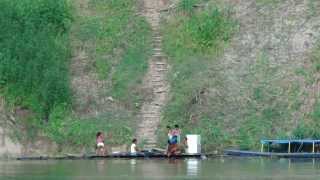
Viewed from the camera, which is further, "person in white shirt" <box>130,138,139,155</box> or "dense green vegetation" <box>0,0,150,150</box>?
"dense green vegetation" <box>0,0,150,150</box>

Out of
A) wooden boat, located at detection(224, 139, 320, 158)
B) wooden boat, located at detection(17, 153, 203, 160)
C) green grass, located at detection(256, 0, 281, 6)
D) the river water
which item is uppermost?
green grass, located at detection(256, 0, 281, 6)

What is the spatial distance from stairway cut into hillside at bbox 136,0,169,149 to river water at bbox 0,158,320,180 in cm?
330

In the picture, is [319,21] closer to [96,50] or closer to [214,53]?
[214,53]

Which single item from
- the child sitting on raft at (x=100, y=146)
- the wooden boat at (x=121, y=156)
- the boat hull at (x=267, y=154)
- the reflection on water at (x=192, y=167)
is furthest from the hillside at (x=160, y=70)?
the reflection on water at (x=192, y=167)

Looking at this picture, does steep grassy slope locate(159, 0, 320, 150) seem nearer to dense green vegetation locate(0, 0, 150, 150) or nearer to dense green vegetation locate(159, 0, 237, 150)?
dense green vegetation locate(159, 0, 237, 150)

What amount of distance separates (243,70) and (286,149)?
16.3 ft

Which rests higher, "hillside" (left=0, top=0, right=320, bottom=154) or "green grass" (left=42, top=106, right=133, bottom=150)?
"hillside" (left=0, top=0, right=320, bottom=154)

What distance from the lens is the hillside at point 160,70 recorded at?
136ft

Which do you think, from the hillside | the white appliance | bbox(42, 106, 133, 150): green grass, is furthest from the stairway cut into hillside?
the white appliance

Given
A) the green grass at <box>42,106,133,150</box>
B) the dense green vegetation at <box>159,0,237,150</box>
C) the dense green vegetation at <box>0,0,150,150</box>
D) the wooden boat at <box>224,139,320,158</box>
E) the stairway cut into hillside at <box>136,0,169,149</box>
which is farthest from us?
the dense green vegetation at <box>0,0,150,150</box>

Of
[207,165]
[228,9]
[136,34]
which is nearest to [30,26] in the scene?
[136,34]

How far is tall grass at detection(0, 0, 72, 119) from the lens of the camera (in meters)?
42.6

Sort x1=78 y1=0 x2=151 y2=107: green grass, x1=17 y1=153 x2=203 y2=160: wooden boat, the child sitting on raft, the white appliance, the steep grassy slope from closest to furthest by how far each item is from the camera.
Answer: x1=17 y1=153 x2=203 y2=160: wooden boat < the white appliance < the child sitting on raft < the steep grassy slope < x1=78 y1=0 x2=151 y2=107: green grass

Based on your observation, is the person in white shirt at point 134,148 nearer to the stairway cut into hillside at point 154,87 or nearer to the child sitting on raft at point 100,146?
the stairway cut into hillside at point 154,87
